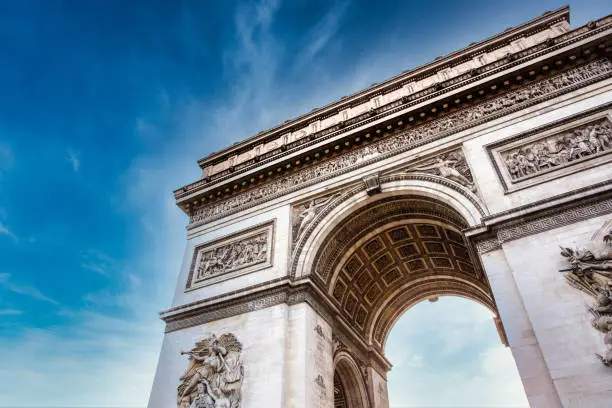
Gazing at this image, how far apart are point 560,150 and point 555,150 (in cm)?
10

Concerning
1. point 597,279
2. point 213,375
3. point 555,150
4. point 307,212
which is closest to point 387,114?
point 307,212

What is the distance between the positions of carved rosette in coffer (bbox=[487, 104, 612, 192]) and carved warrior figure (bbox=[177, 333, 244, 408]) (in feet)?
24.3

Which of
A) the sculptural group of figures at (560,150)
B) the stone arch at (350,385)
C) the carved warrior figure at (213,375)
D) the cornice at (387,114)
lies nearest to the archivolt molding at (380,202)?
the sculptural group of figures at (560,150)

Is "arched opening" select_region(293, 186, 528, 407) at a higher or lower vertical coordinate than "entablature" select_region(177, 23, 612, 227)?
lower

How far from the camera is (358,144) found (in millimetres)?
12562

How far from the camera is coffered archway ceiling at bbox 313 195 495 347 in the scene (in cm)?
1165

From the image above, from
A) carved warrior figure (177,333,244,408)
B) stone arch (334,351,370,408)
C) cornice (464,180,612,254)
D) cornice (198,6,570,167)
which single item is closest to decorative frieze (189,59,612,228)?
cornice (198,6,570,167)

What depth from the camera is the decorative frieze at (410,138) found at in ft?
33.9

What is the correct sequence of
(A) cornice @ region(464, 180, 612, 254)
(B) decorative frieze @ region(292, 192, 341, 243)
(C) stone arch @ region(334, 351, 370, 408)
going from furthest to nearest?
(C) stone arch @ region(334, 351, 370, 408)
(B) decorative frieze @ region(292, 192, 341, 243)
(A) cornice @ region(464, 180, 612, 254)

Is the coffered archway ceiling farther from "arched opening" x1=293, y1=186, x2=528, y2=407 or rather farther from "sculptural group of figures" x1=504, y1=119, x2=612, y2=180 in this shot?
"sculptural group of figures" x1=504, y1=119, x2=612, y2=180

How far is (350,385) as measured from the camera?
1244 centimetres

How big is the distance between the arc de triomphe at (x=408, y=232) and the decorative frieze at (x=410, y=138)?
0.17 ft

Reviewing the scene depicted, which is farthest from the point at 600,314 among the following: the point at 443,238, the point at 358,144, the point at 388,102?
the point at 388,102

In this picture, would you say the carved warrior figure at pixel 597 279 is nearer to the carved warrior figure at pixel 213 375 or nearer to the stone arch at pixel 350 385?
the stone arch at pixel 350 385
